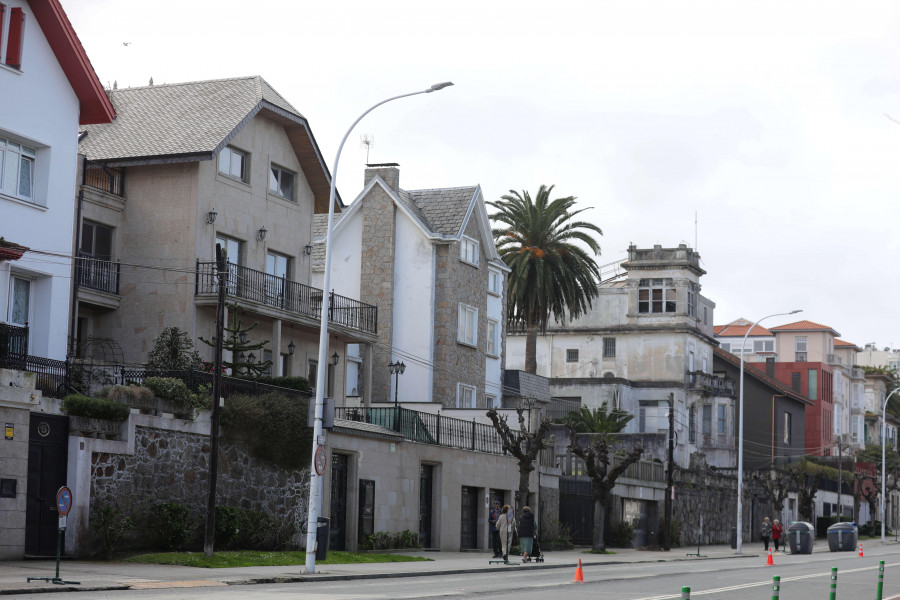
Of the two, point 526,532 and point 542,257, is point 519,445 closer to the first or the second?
point 526,532

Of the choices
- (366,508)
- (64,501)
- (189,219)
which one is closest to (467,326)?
(189,219)

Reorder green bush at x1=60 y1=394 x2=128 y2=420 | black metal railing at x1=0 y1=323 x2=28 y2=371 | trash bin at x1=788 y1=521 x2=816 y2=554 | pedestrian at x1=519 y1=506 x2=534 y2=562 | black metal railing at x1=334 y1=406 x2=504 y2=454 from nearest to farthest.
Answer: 1. black metal railing at x1=0 y1=323 x2=28 y2=371
2. green bush at x1=60 y1=394 x2=128 y2=420
3. pedestrian at x1=519 y1=506 x2=534 y2=562
4. black metal railing at x1=334 y1=406 x2=504 y2=454
5. trash bin at x1=788 y1=521 x2=816 y2=554

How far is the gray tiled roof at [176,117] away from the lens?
37.6 meters

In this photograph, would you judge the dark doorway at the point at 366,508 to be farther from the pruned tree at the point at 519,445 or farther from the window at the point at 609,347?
the window at the point at 609,347

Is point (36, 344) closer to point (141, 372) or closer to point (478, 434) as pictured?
point (141, 372)

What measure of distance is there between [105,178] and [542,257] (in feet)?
91.0

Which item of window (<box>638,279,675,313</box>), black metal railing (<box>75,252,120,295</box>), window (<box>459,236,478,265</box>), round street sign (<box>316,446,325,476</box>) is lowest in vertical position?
round street sign (<box>316,446,325,476</box>)

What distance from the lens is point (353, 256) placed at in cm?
5259

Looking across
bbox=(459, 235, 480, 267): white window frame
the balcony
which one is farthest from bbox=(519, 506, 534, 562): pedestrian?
the balcony

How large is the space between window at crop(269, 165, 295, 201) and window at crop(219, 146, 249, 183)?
122 cm

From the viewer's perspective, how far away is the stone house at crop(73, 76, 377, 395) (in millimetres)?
36750

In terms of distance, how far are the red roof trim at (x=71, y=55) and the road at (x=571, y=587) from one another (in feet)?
49.9

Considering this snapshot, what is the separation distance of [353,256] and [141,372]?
23.4m

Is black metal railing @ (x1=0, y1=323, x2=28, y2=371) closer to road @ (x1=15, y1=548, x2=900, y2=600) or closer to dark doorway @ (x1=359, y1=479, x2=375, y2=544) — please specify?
road @ (x1=15, y1=548, x2=900, y2=600)
